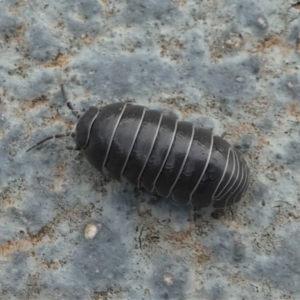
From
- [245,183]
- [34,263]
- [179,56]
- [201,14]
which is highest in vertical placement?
[201,14]

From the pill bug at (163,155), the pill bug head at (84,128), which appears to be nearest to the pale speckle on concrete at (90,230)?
the pill bug at (163,155)

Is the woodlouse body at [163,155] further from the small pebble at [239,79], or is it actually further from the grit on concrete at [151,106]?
the small pebble at [239,79]

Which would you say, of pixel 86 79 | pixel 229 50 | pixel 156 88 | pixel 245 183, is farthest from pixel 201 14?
pixel 245 183

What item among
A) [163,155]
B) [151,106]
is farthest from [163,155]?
[151,106]

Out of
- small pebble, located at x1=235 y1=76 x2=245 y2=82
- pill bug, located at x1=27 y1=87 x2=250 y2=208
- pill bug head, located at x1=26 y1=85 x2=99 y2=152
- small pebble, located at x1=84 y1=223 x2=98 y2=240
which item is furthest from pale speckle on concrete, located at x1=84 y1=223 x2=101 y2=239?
small pebble, located at x1=235 y1=76 x2=245 y2=82

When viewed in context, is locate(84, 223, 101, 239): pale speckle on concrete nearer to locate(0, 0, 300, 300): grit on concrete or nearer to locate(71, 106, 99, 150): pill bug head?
locate(0, 0, 300, 300): grit on concrete

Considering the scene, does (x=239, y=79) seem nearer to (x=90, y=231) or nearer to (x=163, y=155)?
(x=163, y=155)

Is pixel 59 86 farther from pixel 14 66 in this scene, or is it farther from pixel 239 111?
pixel 239 111
